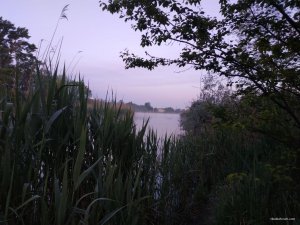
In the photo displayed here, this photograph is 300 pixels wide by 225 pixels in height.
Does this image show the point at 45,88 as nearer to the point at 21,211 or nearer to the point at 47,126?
the point at 47,126

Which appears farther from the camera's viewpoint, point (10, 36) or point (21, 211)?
point (10, 36)

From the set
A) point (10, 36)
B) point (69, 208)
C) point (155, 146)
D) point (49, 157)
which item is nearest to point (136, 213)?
point (69, 208)

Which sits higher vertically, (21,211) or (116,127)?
Result: (116,127)

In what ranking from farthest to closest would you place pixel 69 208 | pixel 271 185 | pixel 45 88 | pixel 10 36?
pixel 10 36 → pixel 271 185 → pixel 45 88 → pixel 69 208

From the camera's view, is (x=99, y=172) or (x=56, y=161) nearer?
(x=99, y=172)

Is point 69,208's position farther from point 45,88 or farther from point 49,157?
point 45,88

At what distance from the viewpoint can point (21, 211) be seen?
8.37ft

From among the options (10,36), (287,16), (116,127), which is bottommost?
(116,127)

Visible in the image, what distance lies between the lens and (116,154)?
12.1 feet

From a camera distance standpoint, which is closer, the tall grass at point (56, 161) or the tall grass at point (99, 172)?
the tall grass at point (56, 161)

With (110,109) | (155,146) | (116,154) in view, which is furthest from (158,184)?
(110,109)

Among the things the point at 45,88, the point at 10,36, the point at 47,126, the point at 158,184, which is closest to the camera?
the point at 47,126

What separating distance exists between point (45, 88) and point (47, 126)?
63 cm

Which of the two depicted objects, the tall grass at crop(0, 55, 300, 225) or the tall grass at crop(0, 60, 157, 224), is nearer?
the tall grass at crop(0, 60, 157, 224)
